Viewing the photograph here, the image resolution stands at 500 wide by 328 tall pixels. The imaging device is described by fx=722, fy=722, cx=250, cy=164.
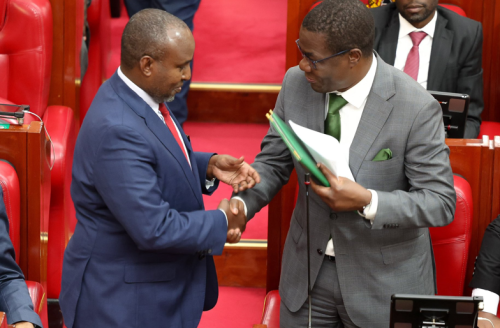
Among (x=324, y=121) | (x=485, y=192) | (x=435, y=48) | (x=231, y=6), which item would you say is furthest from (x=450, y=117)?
(x=231, y=6)

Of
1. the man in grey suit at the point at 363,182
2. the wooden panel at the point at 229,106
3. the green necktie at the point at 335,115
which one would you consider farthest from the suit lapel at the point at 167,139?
the wooden panel at the point at 229,106

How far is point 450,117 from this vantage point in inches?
65.4

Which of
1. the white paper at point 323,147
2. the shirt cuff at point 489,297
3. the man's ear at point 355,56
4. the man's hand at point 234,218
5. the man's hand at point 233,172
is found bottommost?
the shirt cuff at point 489,297

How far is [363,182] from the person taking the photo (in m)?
1.18

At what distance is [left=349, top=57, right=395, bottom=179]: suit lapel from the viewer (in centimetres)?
118

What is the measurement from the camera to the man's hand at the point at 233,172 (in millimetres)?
1312

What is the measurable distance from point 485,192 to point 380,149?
48cm

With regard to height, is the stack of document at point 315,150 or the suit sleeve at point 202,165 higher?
the stack of document at point 315,150

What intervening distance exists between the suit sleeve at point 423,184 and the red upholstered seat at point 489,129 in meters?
0.83

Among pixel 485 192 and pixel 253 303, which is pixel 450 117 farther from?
pixel 253 303

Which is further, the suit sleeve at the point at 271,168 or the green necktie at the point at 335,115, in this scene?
the suit sleeve at the point at 271,168

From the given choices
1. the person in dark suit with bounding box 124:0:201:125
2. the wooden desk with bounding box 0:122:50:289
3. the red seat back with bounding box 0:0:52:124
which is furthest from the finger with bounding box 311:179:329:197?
the person in dark suit with bounding box 124:0:201:125

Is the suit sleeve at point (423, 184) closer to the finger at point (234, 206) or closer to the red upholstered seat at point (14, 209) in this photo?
the finger at point (234, 206)

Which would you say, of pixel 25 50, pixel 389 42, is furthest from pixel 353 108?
pixel 25 50
